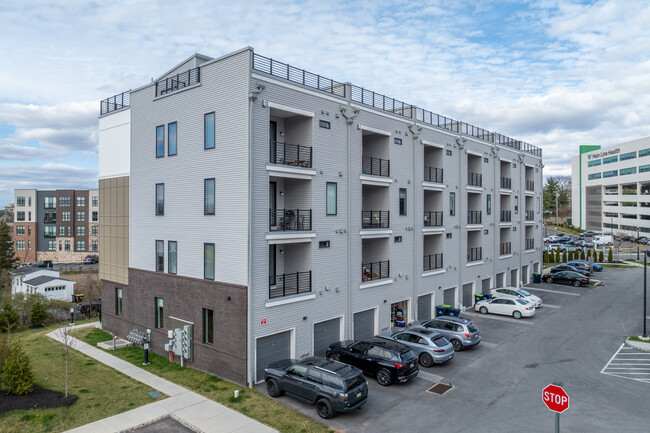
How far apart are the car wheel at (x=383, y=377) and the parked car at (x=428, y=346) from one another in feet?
10.1

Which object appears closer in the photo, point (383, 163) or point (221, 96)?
point (221, 96)

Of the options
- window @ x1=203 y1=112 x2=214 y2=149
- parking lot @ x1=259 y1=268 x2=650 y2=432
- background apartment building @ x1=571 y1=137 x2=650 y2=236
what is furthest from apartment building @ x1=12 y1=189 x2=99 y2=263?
background apartment building @ x1=571 y1=137 x2=650 y2=236

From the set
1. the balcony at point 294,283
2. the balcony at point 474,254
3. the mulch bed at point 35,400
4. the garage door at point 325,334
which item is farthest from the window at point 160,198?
the balcony at point 474,254

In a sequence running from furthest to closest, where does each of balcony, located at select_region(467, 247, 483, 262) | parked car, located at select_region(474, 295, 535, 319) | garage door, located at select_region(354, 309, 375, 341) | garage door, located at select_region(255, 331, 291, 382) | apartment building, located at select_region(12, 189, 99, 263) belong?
apartment building, located at select_region(12, 189, 99, 263) < balcony, located at select_region(467, 247, 483, 262) < parked car, located at select_region(474, 295, 535, 319) < garage door, located at select_region(354, 309, 375, 341) < garage door, located at select_region(255, 331, 291, 382)

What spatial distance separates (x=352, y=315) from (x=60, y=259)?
8687cm

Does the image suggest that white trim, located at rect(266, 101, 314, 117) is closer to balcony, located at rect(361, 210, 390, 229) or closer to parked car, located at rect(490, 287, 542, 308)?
balcony, located at rect(361, 210, 390, 229)

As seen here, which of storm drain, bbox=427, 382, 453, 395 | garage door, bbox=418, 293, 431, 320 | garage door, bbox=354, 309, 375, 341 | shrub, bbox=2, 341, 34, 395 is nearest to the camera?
shrub, bbox=2, 341, 34, 395

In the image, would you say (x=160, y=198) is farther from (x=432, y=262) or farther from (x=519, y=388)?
(x=519, y=388)

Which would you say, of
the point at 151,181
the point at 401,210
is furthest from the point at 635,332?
the point at 151,181

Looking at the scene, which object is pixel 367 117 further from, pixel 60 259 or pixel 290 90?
pixel 60 259

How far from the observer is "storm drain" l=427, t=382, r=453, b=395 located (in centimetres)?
1678

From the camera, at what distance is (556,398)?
29.0ft

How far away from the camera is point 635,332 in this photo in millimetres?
25266

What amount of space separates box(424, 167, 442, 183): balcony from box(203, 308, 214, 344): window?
57.5 ft
